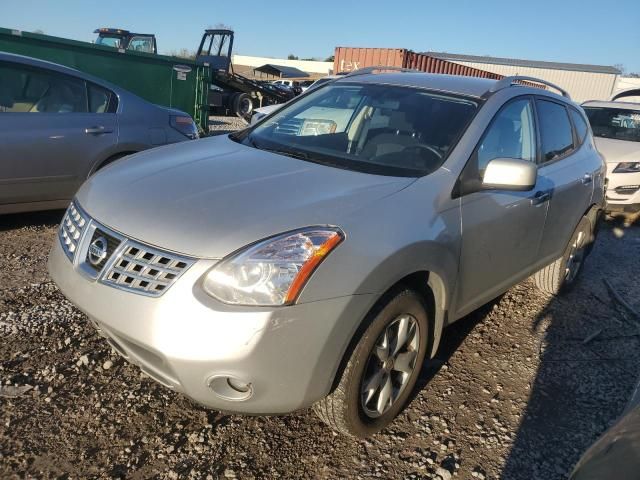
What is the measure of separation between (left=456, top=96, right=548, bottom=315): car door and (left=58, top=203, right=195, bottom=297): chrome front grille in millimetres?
1440

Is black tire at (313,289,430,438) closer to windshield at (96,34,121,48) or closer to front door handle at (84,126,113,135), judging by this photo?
front door handle at (84,126,113,135)

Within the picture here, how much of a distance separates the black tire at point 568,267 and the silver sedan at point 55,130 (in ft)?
12.4

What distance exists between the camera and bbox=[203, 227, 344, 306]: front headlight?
1899 millimetres

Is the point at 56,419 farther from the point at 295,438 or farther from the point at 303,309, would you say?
the point at 303,309

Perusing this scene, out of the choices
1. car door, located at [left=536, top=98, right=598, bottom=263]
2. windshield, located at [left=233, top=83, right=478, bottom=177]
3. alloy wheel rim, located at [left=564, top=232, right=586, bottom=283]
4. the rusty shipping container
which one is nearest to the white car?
alloy wheel rim, located at [left=564, top=232, right=586, bottom=283]

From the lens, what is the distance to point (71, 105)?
4789 millimetres

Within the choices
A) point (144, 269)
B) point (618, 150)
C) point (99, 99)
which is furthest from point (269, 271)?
point (618, 150)

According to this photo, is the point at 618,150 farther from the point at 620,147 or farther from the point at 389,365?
the point at 389,365

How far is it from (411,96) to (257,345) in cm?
202

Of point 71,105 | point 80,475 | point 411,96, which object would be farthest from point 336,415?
point 71,105

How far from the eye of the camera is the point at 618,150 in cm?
744

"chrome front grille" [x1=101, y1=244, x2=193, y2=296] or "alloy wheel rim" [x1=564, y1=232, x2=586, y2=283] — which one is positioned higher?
"chrome front grille" [x1=101, y1=244, x2=193, y2=296]

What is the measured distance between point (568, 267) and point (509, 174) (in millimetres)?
2181

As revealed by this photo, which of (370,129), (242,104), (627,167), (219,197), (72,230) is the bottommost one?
(242,104)
